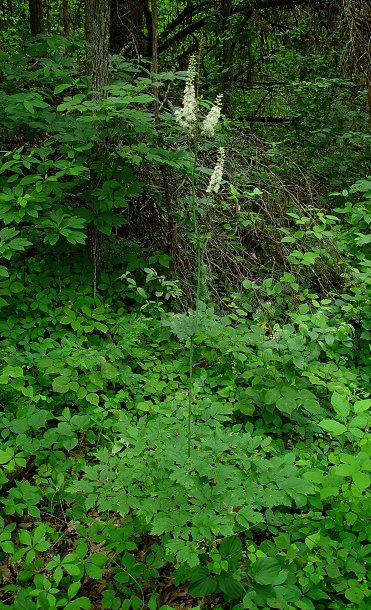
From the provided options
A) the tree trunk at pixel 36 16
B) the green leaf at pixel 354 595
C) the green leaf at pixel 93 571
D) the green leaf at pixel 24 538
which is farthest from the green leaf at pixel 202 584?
the tree trunk at pixel 36 16

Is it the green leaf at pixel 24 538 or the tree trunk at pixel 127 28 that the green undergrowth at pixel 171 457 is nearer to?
the green leaf at pixel 24 538

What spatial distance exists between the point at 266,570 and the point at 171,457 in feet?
2.03

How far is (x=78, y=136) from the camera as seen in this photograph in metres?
3.55

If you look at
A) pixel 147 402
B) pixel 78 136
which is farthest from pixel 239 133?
pixel 147 402

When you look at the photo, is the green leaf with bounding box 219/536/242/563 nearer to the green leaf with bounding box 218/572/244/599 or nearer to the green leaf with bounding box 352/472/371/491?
the green leaf with bounding box 218/572/244/599

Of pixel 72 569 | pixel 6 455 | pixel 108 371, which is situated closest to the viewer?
pixel 72 569

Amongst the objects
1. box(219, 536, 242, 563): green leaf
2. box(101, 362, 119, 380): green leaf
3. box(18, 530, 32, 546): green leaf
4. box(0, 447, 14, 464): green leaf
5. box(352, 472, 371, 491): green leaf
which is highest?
box(352, 472, 371, 491): green leaf

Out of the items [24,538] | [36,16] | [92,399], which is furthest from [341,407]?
[36,16]

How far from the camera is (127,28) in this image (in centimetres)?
490

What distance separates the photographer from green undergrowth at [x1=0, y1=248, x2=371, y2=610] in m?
2.13

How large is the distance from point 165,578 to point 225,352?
149 centimetres

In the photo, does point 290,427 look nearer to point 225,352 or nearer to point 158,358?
point 225,352

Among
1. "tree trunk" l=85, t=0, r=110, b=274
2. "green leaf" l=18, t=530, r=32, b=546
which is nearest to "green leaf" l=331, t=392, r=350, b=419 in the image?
"green leaf" l=18, t=530, r=32, b=546

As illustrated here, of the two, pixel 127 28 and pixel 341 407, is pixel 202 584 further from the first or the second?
pixel 127 28
